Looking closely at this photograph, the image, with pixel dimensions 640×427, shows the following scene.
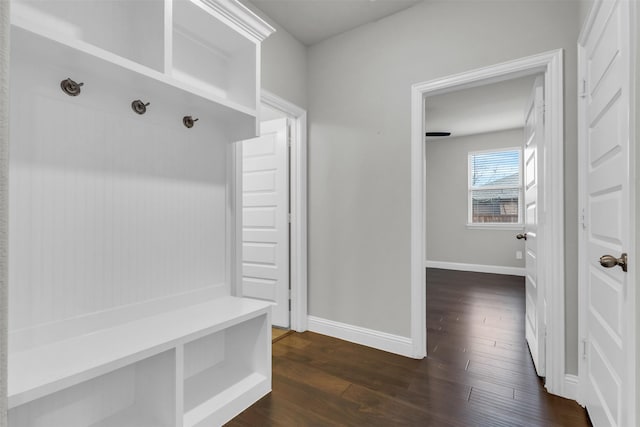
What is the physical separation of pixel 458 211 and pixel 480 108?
2247mm

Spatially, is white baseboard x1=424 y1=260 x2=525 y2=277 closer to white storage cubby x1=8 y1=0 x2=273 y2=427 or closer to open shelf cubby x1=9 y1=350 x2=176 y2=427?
white storage cubby x1=8 y1=0 x2=273 y2=427

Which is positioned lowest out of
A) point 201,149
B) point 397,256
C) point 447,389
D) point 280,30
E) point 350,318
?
point 447,389

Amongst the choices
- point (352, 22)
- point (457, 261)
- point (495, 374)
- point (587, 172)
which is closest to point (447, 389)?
point (495, 374)

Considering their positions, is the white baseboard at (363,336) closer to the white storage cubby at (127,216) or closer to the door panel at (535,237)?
the door panel at (535,237)

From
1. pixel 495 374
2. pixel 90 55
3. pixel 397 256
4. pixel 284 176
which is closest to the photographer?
pixel 90 55

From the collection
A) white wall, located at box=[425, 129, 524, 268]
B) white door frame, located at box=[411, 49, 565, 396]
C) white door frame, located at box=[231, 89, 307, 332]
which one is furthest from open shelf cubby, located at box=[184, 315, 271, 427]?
white wall, located at box=[425, 129, 524, 268]

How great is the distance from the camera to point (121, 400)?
1.47 m

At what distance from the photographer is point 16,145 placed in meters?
1.17

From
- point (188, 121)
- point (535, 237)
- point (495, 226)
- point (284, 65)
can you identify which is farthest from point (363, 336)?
point (495, 226)

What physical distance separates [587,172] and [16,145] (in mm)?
2629

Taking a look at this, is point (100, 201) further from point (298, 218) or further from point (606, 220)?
point (606, 220)

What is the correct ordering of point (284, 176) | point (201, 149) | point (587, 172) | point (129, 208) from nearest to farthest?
point (129, 208)
point (587, 172)
point (201, 149)
point (284, 176)

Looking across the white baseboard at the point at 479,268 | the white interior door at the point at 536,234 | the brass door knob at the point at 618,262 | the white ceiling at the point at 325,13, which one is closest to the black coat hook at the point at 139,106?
the white ceiling at the point at 325,13

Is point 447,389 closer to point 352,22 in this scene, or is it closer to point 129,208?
point 129,208
